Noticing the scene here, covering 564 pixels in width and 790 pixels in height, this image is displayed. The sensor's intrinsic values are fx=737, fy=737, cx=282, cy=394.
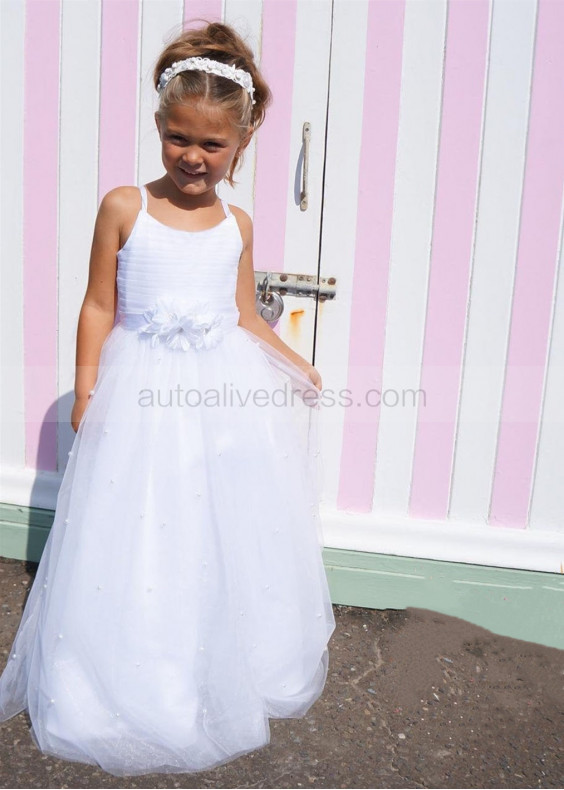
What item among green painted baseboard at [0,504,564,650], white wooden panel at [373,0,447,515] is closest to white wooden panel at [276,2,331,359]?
white wooden panel at [373,0,447,515]

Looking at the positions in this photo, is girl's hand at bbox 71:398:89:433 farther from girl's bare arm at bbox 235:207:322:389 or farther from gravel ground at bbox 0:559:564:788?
gravel ground at bbox 0:559:564:788

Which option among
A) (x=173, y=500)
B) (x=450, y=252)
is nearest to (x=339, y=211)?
(x=450, y=252)

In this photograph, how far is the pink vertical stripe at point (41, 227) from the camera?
2.79 m

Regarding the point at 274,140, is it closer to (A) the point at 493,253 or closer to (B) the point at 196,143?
(B) the point at 196,143

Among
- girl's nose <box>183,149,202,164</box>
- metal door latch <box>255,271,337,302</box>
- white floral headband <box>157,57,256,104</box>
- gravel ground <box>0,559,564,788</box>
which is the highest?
white floral headband <box>157,57,256,104</box>

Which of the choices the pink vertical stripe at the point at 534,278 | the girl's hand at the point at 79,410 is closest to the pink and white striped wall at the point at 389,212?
the pink vertical stripe at the point at 534,278

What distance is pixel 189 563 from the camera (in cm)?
202

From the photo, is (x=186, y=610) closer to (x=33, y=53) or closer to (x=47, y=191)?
(x=47, y=191)

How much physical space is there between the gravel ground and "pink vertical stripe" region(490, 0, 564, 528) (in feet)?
1.72

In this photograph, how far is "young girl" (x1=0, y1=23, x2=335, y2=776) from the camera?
78.1 inches

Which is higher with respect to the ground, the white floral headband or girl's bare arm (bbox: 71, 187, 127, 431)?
the white floral headband

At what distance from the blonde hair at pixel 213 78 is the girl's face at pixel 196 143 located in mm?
26

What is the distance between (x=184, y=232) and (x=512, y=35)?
1.36 meters

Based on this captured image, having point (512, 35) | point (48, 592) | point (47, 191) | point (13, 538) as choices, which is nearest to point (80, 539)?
point (48, 592)
